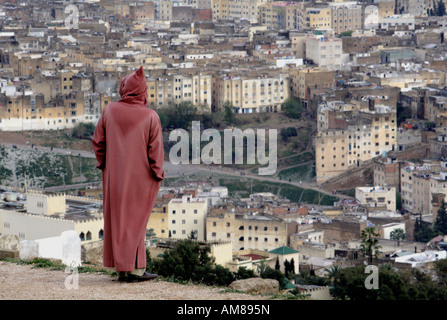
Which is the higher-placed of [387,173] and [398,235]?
[387,173]

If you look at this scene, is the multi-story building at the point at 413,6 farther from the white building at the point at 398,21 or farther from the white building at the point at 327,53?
the white building at the point at 327,53

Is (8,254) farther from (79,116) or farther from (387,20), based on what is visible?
(387,20)

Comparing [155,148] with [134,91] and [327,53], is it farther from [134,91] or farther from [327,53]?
[327,53]

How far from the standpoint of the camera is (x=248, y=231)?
2759cm

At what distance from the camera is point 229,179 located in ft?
114

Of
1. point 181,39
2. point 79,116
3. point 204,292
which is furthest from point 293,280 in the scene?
point 181,39

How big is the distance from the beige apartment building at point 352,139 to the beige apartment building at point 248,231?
26.3 ft

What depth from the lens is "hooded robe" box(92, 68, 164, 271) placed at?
870cm

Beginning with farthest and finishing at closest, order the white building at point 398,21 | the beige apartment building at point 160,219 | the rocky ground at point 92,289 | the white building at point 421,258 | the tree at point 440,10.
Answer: the tree at point 440,10 < the white building at point 398,21 < the beige apartment building at point 160,219 < the white building at point 421,258 < the rocky ground at point 92,289

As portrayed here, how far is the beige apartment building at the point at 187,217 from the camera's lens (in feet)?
91.8

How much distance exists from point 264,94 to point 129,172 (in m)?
34.3

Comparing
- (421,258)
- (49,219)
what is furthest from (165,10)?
(49,219)

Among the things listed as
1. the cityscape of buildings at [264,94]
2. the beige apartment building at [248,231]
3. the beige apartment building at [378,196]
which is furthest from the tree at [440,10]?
the beige apartment building at [248,231]

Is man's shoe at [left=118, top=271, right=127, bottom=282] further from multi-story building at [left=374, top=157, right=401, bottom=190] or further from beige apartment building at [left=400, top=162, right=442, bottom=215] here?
multi-story building at [left=374, top=157, right=401, bottom=190]
